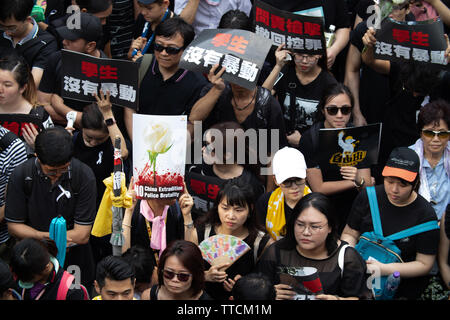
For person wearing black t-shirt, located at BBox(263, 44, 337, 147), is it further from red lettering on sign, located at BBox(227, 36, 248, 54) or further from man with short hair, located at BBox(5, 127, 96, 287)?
man with short hair, located at BBox(5, 127, 96, 287)

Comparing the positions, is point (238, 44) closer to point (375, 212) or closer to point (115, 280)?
point (375, 212)

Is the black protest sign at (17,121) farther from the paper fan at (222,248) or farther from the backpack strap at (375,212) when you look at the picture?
the backpack strap at (375,212)

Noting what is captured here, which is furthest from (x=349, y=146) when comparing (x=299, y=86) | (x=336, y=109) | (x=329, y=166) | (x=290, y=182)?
(x=299, y=86)

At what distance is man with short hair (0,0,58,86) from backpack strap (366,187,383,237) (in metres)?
3.40

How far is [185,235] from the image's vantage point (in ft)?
18.7

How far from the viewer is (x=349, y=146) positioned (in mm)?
6305

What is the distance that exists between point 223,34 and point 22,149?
6.61 feet

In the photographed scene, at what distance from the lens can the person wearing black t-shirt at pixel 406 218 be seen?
573 centimetres

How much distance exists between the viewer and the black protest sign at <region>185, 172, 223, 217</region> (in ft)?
20.0

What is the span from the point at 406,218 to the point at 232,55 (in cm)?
201

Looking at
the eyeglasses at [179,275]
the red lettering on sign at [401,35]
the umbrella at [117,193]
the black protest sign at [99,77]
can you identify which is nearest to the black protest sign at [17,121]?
the black protest sign at [99,77]

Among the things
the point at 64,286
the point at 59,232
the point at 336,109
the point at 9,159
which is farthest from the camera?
the point at 336,109

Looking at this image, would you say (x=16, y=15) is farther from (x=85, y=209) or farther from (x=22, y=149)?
(x=85, y=209)
